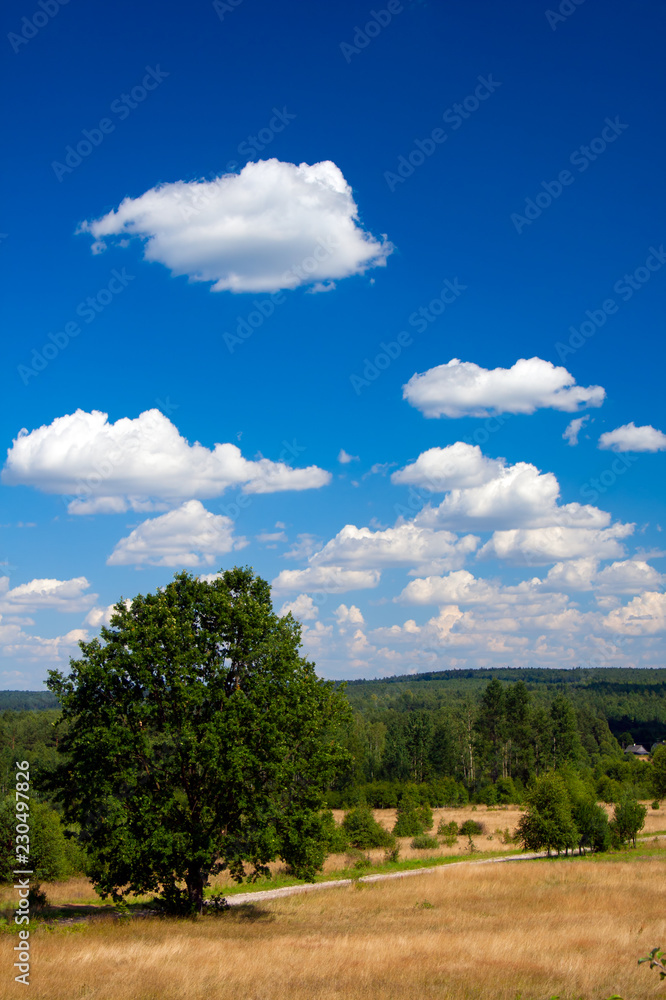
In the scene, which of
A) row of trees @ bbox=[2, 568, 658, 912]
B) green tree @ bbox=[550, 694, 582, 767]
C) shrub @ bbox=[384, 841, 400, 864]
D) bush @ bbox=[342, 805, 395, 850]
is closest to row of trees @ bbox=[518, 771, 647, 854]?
shrub @ bbox=[384, 841, 400, 864]

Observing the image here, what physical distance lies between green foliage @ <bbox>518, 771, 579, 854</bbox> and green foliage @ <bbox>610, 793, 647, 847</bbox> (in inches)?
184

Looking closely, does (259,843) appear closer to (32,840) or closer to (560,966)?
(560,966)

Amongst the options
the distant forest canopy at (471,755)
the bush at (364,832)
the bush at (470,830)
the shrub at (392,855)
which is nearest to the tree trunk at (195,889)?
the shrub at (392,855)

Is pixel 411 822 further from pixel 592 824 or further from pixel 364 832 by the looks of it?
pixel 592 824

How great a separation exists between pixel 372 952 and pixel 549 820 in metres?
37.6

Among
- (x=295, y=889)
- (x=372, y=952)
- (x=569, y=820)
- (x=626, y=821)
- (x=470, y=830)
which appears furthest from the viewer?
(x=470, y=830)

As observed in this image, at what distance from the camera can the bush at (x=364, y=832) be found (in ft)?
190

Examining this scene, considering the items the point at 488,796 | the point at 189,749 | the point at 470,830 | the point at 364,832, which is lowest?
the point at 488,796

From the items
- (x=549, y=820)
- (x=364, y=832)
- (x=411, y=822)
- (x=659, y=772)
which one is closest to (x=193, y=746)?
(x=549, y=820)

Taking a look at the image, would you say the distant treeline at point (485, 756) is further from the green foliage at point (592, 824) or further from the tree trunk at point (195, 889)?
the tree trunk at point (195, 889)

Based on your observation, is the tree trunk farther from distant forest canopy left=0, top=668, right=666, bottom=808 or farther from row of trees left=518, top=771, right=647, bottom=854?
distant forest canopy left=0, top=668, right=666, bottom=808

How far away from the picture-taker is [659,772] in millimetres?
81312

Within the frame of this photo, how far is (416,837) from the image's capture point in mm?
62531

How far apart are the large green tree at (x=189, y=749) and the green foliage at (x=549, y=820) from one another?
103ft
